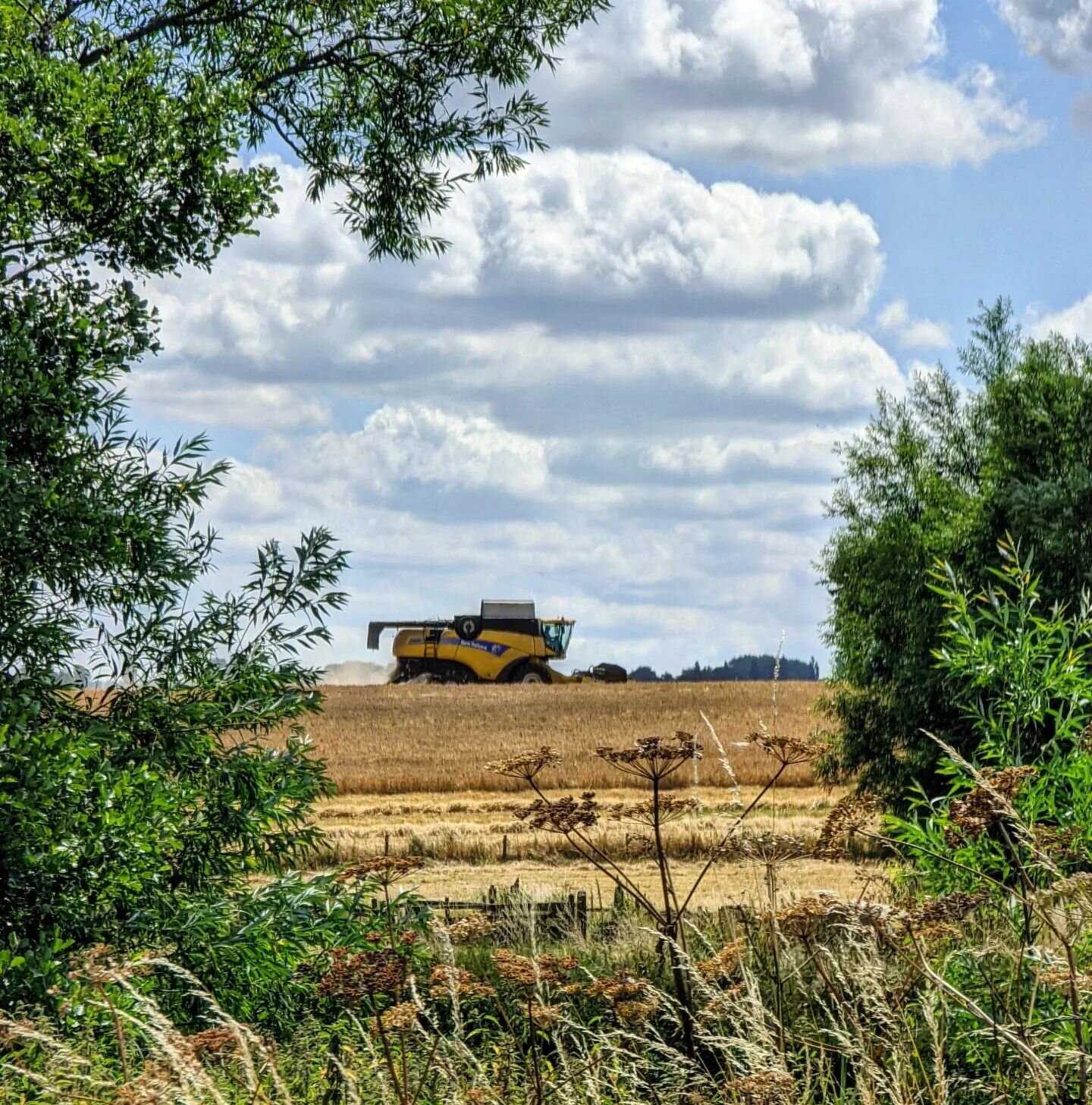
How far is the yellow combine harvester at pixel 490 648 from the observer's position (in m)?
62.8

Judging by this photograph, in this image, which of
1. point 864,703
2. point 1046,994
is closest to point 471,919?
point 1046,994

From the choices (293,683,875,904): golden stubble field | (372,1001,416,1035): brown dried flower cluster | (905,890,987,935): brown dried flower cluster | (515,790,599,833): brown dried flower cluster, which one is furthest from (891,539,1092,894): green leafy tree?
(372,1001,416,1035): brown dried flower cluster

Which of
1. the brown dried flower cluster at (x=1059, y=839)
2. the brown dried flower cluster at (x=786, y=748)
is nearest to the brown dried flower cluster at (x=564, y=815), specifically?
the brown dried flower cluster at (x=786, y=748)

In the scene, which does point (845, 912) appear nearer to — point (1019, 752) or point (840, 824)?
point (840, 824)

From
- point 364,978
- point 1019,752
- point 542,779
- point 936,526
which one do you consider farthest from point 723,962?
point 542,779

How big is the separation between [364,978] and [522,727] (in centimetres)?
4273

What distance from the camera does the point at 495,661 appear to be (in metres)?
62.5

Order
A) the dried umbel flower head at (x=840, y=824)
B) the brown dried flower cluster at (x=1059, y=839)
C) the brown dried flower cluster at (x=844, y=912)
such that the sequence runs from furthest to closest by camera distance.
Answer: the dried umbel flower head at (x=840, y=824), the brown dried flower cluster at (x=1059, y=839), the brown dried flower cluster at (x=844, y=912)

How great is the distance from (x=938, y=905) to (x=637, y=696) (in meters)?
51.7

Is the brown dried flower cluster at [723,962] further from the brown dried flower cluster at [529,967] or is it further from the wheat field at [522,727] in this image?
the wheat field at [522,727]

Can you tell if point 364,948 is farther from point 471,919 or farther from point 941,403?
point 941,403

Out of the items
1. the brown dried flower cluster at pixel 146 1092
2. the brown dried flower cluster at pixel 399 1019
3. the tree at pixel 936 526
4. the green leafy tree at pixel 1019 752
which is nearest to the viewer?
the brown dried flower cluster at pixel 146 1092

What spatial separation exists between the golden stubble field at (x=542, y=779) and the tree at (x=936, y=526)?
2.21 m

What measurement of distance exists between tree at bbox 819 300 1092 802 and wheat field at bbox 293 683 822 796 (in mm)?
6420
